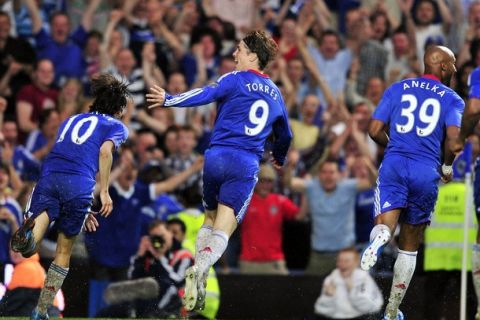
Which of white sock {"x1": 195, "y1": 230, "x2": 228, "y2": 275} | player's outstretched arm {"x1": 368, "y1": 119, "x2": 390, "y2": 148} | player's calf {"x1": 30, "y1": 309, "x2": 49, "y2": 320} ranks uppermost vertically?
player's outstretched arm {"x1": 368, "y1": 119, "x2": 390, "y2": 148}

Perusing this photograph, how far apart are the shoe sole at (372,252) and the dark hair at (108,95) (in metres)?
2.69

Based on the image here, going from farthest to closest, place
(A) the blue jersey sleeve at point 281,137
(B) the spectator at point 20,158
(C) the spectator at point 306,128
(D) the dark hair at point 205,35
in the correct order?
1. (D) the dark hair at point 205,35
2. (C) the spectator at point 306,128
3. (B) the spectator at point 20,158
4. (A) the blue jersey sleeve at point 281,137

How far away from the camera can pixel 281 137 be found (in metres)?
11.7

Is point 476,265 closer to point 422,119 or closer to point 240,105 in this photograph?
point 422,119

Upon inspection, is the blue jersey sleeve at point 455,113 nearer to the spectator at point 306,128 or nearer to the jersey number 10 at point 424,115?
the jersey number 10 at point 424,115

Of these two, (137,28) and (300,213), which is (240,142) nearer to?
(300,213)

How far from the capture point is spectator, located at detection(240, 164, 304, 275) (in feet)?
51.4

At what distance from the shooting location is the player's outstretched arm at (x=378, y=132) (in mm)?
11359

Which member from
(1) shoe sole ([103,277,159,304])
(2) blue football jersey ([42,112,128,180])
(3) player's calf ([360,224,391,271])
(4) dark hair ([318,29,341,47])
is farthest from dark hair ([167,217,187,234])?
(4) dark hair ([318,29,341,47])

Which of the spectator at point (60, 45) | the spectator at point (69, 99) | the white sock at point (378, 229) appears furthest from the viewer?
the spectator at point (60, 45)

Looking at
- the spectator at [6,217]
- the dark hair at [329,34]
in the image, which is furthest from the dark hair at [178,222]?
the dark hair at [329,34]

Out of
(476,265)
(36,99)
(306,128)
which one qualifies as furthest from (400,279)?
(36,99)

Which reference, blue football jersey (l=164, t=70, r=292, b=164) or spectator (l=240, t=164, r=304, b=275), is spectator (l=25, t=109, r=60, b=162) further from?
blue football jersey (l=164, t=70, r=292, b=164)

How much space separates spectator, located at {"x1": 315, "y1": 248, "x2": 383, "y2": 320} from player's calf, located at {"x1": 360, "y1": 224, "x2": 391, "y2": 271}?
12.5 ft
